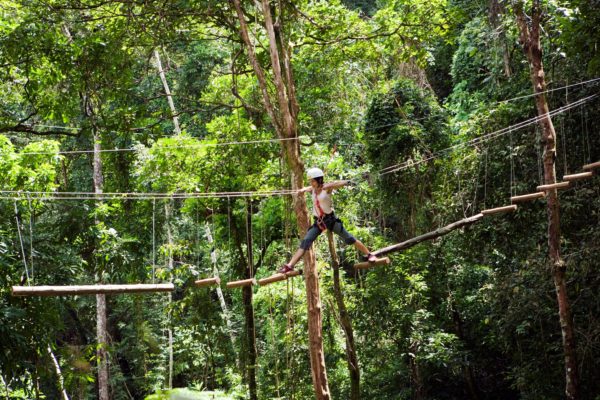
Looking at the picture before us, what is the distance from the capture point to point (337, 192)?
963cm

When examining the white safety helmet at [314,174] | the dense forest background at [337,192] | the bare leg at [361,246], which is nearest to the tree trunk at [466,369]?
the dense forest background at [337,192]

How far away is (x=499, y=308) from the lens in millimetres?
8336

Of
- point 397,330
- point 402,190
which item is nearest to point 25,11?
point 402,190

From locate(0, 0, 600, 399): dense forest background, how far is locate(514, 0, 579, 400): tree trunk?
0.23 metres

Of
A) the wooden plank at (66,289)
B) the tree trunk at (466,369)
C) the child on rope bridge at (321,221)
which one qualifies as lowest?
the tree trunk at (466,369)

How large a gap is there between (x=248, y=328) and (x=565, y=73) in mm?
5358

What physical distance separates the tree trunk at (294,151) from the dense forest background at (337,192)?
0.44 m

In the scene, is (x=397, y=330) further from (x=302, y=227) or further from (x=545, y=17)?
(x=545, y=17)

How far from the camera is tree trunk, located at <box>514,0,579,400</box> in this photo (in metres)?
7.04

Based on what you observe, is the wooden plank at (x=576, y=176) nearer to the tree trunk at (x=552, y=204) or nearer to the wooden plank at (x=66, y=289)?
the tree trunk at (x=552, y=204)

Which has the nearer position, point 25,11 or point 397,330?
point 25,11

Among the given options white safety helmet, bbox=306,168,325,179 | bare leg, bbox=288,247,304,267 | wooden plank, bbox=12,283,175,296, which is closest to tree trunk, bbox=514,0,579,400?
white safety helmet, bbox=306,168,325,179

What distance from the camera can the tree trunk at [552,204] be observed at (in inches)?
277

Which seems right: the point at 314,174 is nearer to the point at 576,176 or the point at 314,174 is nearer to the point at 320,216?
the point at 320,216
